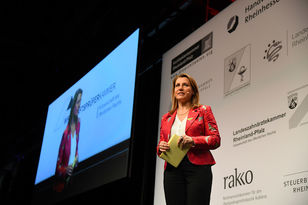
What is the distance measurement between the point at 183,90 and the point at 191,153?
0.38 m

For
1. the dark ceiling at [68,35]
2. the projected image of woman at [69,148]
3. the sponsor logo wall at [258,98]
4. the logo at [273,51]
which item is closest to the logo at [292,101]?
the sponsor logo wall at [258,98]

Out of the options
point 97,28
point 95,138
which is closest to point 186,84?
point 95,138

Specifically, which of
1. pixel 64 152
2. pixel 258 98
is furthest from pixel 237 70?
pixel 64 152

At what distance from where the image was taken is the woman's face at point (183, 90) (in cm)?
229

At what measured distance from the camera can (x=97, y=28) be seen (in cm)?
550

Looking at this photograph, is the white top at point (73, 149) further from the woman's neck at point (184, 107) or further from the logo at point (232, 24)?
the woman's neck at point (184, 107)

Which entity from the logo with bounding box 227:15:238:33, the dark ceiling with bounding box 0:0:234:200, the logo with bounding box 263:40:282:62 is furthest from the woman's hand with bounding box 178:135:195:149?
the dark ceiling with bounding box 0:0:234:200

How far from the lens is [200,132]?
2.19m

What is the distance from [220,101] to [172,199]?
1.77 metres

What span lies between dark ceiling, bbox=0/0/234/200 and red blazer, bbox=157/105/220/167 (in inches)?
85.0

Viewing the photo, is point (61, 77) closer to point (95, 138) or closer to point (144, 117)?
point (144, 117)

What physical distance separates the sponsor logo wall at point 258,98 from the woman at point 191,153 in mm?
872

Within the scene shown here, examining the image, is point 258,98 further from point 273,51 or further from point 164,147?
point 164,147

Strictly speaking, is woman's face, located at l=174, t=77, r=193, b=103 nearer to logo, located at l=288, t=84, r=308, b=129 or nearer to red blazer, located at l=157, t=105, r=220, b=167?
red blazer, located at l=157, t=105, r=220, b=167
